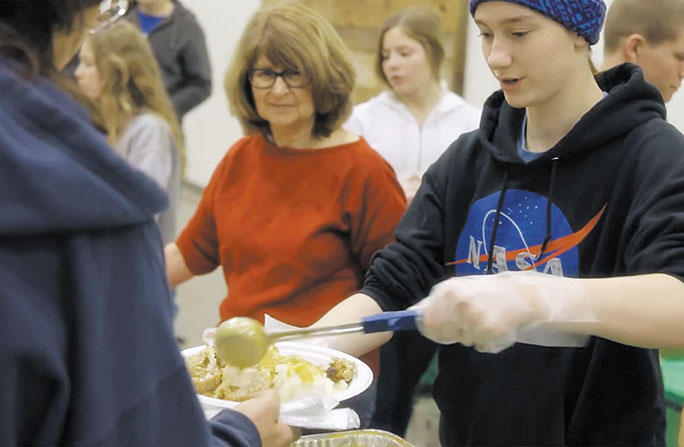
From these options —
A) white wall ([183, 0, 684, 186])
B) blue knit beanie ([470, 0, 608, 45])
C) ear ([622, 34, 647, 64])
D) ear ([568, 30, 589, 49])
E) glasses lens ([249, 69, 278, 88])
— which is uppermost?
blue knit beanie ([470, 0, 608, 45])

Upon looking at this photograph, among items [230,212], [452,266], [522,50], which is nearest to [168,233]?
[230,212]

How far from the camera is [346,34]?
495 cm

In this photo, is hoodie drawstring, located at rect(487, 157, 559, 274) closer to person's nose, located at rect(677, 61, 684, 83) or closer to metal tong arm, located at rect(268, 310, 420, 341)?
metal tong arm, located at rect(268, 310, 420, 341)

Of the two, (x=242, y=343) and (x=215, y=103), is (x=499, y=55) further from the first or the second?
(x=215, y=103)

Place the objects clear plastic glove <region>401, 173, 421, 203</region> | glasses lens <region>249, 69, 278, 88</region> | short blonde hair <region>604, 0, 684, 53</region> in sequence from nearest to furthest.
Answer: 1. glasses lens <region>249, 69, 278, 88</region>
2. short blonde hair <region>604, 0, 684, 53</region>
3. clear plastic glove <region>401, 173, 421, 203</region>

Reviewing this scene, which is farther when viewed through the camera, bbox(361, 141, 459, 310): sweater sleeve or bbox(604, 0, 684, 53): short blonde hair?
bbox(604, 0, 684, 53): short blonde hair

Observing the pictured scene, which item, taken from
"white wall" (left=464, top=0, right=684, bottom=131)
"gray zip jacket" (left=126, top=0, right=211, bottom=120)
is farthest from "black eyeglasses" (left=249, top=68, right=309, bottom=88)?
"gray zip jacket" (left=126, top=0, right=211, bottom=120)

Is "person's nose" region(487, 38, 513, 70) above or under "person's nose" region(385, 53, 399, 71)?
above

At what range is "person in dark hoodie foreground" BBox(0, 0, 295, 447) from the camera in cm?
68

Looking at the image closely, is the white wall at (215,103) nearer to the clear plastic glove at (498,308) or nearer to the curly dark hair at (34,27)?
the clear plastic glove at (498,308)

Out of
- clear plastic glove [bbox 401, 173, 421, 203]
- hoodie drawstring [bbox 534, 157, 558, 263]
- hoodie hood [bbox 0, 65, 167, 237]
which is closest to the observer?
hoodie hood [bbox 0, 65, 167, 237]

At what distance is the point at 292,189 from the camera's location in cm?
205

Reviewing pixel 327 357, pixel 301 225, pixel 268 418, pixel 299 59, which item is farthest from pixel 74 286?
pixel 299 59

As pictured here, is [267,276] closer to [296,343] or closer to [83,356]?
[296,343]
